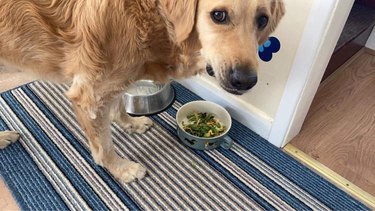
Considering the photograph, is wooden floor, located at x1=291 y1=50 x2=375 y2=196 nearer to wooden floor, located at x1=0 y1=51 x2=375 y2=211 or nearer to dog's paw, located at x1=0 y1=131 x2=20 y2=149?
wooden floor, located at x1=0 y1=51 x2=375 y2=211

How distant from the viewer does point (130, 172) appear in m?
1.41

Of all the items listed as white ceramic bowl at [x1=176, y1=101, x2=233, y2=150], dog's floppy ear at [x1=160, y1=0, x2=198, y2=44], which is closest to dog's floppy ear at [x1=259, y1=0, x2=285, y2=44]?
dog's floppy ear at [x1=160, y1=0, x2=198, y2=44]

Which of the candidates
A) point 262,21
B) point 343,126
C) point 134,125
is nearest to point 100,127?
point 134,125

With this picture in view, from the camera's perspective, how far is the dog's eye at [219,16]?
3.24ft

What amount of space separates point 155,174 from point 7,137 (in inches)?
27.5

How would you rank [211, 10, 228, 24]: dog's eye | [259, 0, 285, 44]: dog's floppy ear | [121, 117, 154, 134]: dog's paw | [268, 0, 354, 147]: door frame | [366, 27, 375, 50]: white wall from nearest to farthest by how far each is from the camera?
[211, 10, 228, 24]: dog's eye
[259, 0, 285, 44]: dog's floppy ear
[268, 0, 354, 147]: door frame
[121, 117, 154, 134]: dog's paw
[366, 27, 375, 50]: white wall

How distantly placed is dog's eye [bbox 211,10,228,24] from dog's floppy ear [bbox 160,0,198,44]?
6 centimetres

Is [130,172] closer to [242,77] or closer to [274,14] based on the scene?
[242,77]

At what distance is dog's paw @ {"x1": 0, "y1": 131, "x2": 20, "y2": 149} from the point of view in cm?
149

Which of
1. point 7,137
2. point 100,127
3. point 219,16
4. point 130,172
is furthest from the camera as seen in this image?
point 7,137

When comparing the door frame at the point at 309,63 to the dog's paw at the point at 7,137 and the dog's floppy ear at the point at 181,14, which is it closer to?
the dog's floppy ear at the point at 181,14

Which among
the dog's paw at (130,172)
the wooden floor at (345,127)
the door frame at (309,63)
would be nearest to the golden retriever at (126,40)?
the door frame at (309,63)

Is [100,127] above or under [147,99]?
above

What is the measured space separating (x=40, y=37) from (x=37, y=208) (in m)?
0.66
